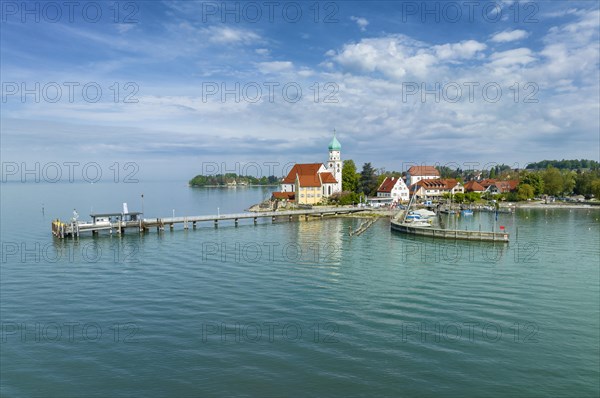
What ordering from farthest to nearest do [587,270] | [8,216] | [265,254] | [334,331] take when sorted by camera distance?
[8,216] < [265,254] < [587,270] < [334,331]

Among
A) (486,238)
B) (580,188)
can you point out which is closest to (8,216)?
(486,238)

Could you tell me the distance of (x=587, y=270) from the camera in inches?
1431

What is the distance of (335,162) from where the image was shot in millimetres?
108062

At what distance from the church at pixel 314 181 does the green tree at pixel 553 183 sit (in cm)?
7059

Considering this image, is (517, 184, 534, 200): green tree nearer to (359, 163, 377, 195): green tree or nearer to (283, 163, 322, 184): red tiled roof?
(359, 163, 377, 195): green tree

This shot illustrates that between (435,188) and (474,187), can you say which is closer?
(435,188)

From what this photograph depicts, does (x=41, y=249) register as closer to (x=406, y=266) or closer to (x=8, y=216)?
(x=406, y=266)

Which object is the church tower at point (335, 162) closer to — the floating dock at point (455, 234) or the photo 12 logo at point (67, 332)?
the floating dock at point (455, 234)

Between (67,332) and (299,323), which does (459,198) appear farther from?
(67,332)

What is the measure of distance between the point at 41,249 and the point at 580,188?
14789cm

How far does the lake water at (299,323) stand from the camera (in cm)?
1733

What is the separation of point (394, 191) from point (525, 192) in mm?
39860

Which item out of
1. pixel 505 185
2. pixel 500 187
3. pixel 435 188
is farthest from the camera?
pixel 505 185

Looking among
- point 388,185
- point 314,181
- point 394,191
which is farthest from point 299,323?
point 388,185
